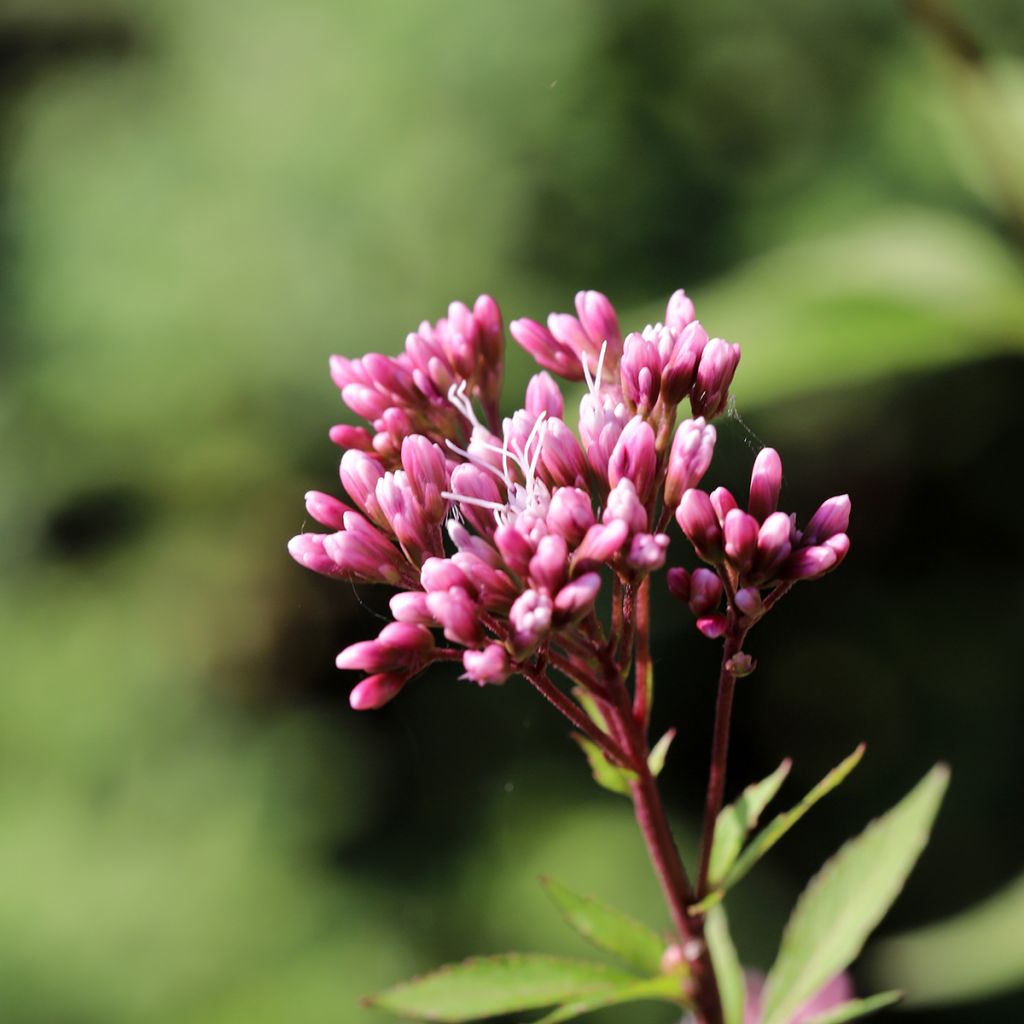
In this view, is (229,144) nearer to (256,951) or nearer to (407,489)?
(256,951)

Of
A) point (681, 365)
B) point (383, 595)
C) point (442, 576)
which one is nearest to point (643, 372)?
point (681, 365)

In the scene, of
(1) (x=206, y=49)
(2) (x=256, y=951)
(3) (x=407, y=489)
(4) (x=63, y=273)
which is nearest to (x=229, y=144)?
(1) (x=206, y=49)

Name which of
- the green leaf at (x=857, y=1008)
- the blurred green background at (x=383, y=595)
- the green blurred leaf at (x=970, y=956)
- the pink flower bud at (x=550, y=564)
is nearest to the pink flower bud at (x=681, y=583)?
the pink flower bud at (x=550, y=564)

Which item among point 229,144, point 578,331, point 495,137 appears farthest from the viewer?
point 229,144

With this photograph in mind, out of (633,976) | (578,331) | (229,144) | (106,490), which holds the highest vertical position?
(229,144)

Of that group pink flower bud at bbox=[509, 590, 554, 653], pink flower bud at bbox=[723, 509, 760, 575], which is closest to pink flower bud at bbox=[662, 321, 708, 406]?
pink flower bud at bbox=[723, 509, 760, 575]

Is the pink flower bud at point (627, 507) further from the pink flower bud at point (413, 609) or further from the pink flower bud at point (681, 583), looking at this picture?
the pink flower bud at point (413, 609)
